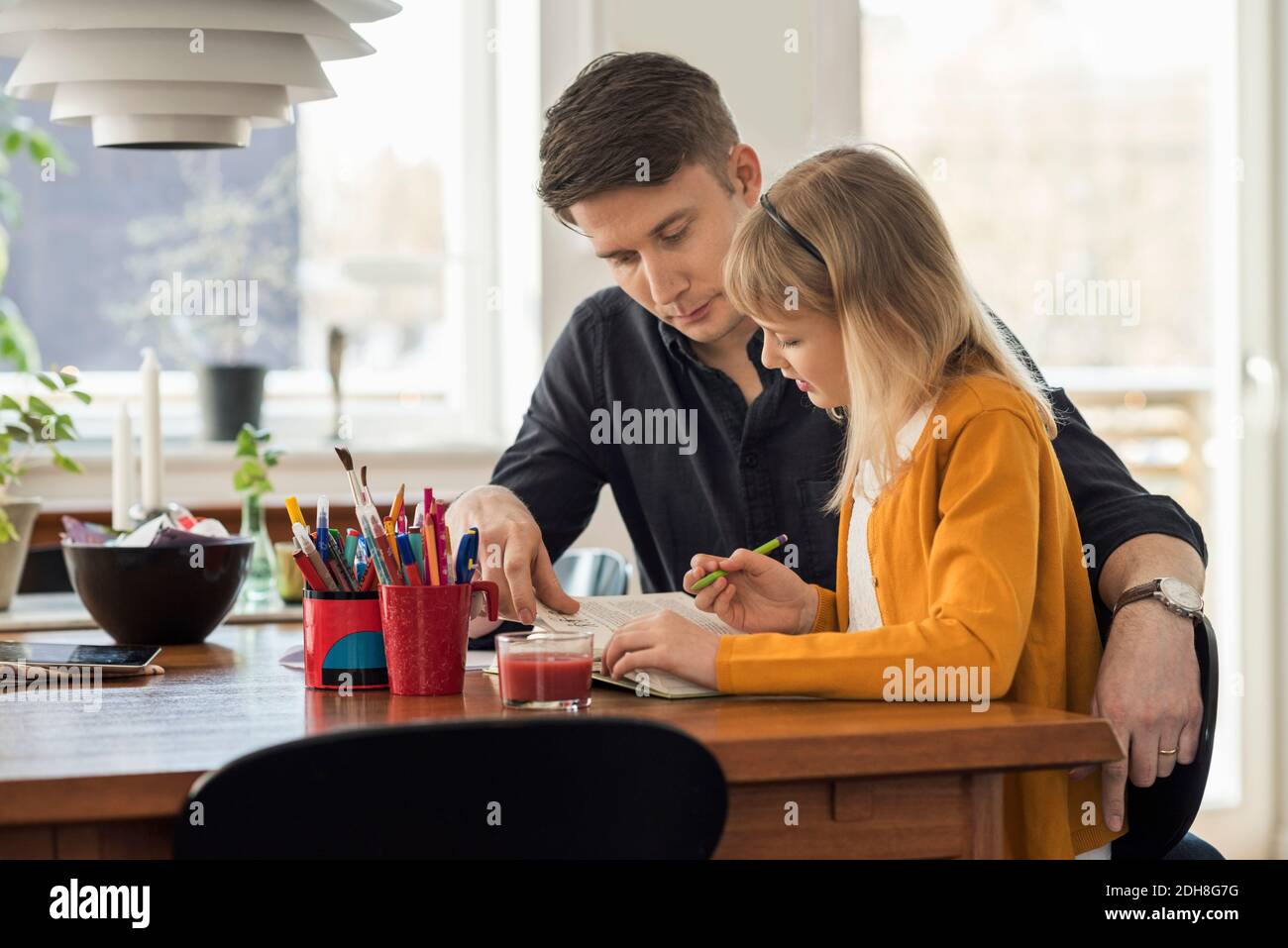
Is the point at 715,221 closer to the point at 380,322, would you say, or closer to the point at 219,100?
the point at 219,100

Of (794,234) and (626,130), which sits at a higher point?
(626,130)

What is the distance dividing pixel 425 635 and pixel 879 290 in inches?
20.5

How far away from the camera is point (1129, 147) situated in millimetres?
3438

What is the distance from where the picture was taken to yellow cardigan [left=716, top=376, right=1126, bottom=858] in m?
1.17

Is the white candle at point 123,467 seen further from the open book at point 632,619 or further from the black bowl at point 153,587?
the open book at point 632,619

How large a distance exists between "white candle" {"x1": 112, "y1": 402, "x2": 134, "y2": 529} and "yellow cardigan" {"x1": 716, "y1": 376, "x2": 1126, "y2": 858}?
3.68 feet

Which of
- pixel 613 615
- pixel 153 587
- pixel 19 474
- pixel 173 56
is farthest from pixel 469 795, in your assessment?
pixel 19 474

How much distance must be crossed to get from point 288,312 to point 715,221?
1707 mm

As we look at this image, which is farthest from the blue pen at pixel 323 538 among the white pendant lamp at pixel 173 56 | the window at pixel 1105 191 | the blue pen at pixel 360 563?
the window at pixel 1105 191

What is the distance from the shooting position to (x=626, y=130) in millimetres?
1719

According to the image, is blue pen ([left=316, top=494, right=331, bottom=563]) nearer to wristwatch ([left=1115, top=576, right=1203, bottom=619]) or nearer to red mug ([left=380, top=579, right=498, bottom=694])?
red mug ([left=380, top=579, right=498, bottom=694])

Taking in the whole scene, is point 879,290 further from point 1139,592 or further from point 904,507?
point 1139,592
